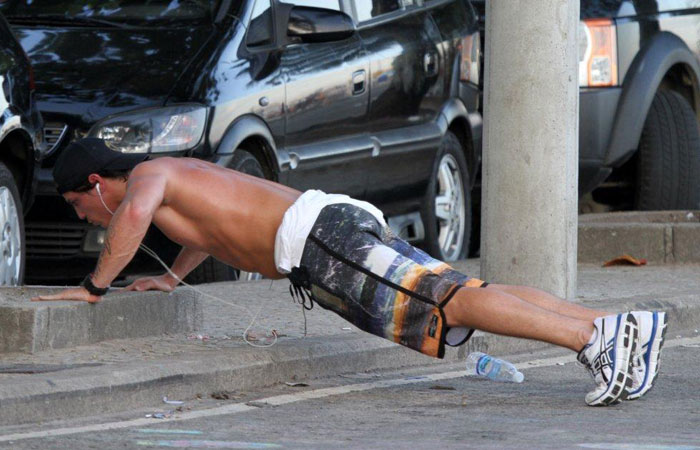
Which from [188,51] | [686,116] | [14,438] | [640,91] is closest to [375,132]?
[188,51]

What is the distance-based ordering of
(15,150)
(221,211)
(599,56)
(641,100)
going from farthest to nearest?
1. (641,100)
2. (599,56)
3. (15,150)
4. (221,211)

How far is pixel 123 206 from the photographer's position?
19.3ft

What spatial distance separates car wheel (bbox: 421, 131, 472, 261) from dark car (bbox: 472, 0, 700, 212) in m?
1.00

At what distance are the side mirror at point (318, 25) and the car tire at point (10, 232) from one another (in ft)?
6.16

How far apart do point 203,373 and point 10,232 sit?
6.25 feet

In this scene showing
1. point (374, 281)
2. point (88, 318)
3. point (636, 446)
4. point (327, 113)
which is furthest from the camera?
point (327, 113)

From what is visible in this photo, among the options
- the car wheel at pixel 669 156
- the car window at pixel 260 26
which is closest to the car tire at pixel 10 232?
the car window at pixel 260 26

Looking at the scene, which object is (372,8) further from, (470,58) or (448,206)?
(448,206)

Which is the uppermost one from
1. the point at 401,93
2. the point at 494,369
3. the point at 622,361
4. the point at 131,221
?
the point at 401,93

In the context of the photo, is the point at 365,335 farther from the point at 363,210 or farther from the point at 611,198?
the point at 611,198

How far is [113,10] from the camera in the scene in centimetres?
878

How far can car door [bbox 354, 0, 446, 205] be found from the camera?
9602mm

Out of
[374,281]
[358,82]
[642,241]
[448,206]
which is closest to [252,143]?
[358,82]

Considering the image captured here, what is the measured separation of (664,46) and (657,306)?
386cm
